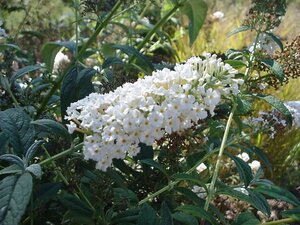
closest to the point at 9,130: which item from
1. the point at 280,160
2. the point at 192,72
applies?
the point at 192,72

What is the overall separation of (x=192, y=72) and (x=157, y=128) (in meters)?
0.21

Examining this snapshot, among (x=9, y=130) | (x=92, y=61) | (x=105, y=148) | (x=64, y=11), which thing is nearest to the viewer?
(x=105, y=148)

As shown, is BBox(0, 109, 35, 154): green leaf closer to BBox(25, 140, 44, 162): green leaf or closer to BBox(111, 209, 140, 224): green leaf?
BBox(25, 140, 44, 162): green leaf

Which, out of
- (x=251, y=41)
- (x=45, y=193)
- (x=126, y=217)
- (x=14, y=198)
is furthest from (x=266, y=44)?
(x=251, y=41)

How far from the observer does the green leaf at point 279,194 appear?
1992 millimetres

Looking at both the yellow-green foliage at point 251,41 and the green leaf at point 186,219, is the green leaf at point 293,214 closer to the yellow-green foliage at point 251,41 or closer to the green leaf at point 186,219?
the green leaf at point 186,219

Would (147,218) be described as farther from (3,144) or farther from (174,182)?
(3,144)

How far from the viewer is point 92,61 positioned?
471 centimetres

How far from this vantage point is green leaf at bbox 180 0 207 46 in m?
2.46

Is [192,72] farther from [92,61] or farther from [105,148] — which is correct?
[92,61]

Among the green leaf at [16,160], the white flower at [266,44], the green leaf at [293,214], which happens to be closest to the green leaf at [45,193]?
the green leaf at [16,160]

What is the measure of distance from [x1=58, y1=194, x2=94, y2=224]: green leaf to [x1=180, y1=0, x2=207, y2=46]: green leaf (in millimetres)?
1036

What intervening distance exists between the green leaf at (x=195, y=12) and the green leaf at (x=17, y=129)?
0.99 m

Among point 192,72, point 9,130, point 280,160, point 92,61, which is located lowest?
point 280,160
